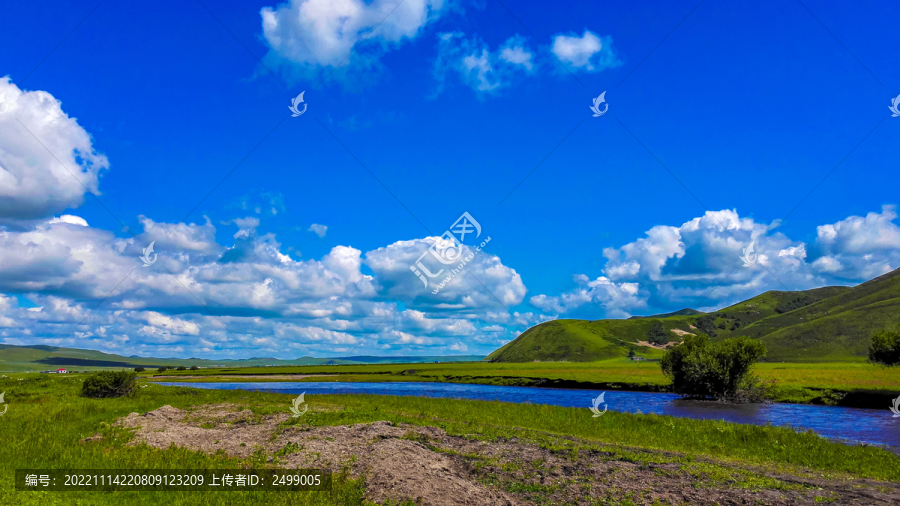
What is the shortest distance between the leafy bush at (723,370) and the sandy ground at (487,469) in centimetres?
5506

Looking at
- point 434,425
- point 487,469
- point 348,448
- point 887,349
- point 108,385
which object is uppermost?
point 887,349

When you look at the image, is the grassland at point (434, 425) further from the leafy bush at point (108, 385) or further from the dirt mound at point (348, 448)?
the leafy bush at point (108, 385)

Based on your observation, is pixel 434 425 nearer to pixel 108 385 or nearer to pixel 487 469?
pixel 487 469

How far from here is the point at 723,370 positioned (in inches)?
2872

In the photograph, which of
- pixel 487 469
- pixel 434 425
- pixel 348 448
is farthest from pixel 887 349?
pixel 348 448

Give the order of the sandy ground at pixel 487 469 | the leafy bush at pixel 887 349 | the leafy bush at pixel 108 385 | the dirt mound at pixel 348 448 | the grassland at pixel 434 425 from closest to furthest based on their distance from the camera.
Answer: the grassland at pixel 434 425
the dirt mound at pixel 348 448
the sandy ground at pixel 487 469
the leafy bush at pixel 108 385
the leafy bush at pixel 887 349

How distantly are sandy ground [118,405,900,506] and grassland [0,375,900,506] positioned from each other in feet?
3.75

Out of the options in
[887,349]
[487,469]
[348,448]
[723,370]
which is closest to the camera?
[487,469]

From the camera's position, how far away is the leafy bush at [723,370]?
234ft

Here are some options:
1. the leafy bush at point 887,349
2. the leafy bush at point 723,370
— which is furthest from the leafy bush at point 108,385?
the leafy bush at point 887,349

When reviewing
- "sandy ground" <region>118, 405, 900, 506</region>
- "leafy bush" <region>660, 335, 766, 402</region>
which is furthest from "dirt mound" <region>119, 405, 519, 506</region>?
"leafy bush" <region>660, 335, 766, 402</region>

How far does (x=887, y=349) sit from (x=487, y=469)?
272ft

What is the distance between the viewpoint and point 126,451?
71.3ft

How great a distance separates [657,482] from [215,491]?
16580 millimetres
